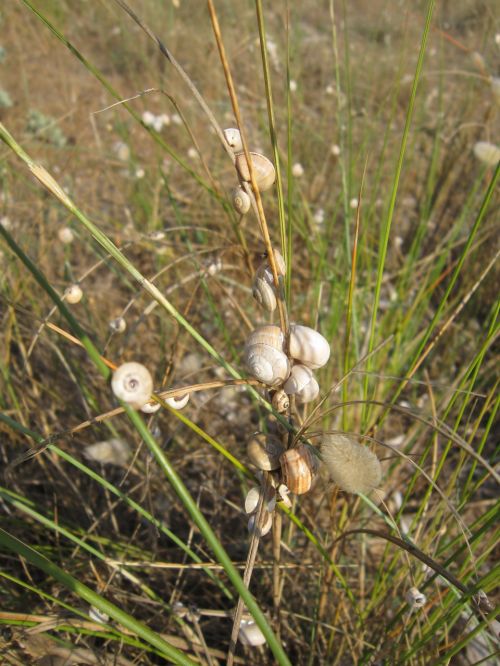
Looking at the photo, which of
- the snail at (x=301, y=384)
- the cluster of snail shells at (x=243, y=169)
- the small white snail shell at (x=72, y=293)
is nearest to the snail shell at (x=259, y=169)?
the cluster of snail shells at (x=243, y=169)

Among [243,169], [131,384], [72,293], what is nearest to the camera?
[131,384]

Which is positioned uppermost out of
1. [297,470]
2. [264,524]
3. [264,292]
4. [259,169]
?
[259,169]

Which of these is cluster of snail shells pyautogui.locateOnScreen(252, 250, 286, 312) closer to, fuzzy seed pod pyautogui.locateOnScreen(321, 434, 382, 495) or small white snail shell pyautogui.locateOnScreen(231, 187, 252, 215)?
small white snail shell pyautogui.locateOnScreen(231, 187, 252, 215)

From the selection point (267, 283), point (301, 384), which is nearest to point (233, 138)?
point (267, 283)

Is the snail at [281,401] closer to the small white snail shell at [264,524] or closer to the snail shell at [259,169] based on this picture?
the small white snail shell at [264,524]

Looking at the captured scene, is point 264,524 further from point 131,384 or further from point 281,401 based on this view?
point 131,384

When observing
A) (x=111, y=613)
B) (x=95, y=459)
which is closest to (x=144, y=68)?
(x=95, y=459)

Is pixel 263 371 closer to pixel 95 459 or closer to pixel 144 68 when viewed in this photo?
pixel 95 459
